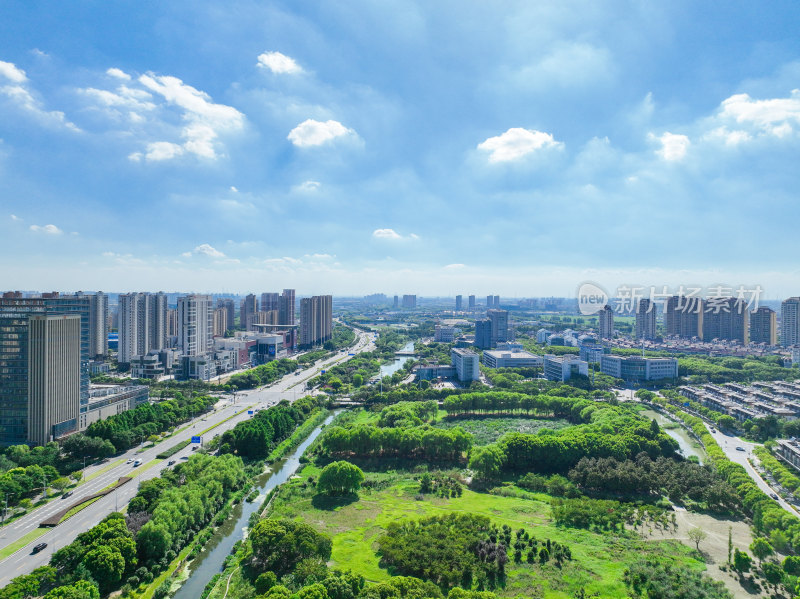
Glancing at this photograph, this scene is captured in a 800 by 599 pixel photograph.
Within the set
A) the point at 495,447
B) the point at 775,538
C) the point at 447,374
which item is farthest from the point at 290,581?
the point at 447,374

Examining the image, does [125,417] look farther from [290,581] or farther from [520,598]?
[520,598]

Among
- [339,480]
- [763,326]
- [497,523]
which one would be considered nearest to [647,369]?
[763,326]

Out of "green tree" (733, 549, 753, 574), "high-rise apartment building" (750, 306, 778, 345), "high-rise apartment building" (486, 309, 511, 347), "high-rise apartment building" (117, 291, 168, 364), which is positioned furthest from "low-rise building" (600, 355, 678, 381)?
"high-rise apartment building" (117, 291, 168, 364)

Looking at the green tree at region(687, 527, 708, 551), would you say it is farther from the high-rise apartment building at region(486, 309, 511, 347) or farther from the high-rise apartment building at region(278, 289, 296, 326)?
the high-rise apartment building at region(278, 289, 296, 326)

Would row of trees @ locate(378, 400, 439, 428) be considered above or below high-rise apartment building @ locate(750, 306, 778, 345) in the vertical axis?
below

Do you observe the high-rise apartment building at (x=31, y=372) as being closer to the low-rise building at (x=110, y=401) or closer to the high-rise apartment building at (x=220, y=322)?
the low-rise building at (x=110, y=401)

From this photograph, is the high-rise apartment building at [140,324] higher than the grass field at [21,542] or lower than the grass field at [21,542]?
higher

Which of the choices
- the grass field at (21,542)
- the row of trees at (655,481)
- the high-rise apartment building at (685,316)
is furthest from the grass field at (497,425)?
the high-rise apartment building at (685,316)

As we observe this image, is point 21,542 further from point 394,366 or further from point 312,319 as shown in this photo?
point 312,319
